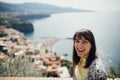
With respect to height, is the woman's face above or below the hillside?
above

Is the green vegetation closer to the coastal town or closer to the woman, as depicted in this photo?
the coastal town

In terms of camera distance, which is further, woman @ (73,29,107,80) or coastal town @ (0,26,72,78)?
coastal town @ (0,26,72,78)

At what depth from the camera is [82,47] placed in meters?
2.06

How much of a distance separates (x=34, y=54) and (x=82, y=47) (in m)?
4.49

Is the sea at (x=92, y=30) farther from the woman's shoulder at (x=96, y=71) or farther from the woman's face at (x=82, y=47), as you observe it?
the woman's shoulder at (x=96, y=71)

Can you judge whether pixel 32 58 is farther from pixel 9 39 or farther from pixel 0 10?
pixel 0 10

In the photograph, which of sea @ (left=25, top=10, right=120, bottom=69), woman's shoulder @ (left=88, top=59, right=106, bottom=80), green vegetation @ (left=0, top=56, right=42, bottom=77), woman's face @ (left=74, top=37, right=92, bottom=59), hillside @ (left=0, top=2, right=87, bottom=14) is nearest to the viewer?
woman's shoulder @ (left=88, top=59, right=106, bottom=80)

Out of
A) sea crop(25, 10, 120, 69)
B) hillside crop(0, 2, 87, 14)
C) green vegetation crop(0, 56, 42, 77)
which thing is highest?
hillside crop(0, 2, 87, 14)

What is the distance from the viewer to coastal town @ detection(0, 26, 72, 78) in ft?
20.4

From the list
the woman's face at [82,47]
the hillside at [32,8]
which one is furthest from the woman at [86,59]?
the hillside at [32,8]

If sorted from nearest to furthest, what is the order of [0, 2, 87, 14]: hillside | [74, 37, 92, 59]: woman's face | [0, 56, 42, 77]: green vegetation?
[74, 37, 92, 59]: woman's face
[0, 56, 42, 77]: green vegetation
[0, 2, 87, 14]: hillside

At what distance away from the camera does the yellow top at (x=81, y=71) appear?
77.7 inches

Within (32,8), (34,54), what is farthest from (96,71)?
(32,8)

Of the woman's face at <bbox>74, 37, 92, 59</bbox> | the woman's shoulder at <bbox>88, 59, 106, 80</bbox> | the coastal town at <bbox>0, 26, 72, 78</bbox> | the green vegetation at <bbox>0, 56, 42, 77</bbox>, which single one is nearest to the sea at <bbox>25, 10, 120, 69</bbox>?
the coastal town at <bbox>0, 26, 72, 78</bbox>
